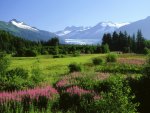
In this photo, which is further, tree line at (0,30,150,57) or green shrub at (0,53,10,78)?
tree line at (0,30,150,57)

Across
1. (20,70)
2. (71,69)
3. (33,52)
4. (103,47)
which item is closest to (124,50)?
(103,47)

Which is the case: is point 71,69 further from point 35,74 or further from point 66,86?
point 66,86

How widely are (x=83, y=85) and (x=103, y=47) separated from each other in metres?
103

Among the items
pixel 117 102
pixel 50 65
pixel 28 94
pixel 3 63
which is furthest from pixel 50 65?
pixel 117 102

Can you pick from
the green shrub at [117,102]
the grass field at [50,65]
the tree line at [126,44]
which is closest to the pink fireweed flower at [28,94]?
the green shrub at [117,102]

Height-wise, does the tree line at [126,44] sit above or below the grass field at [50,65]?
above

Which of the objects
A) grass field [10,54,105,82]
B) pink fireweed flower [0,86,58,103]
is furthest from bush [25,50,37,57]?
pink fireweed flower [0,86,58,103]

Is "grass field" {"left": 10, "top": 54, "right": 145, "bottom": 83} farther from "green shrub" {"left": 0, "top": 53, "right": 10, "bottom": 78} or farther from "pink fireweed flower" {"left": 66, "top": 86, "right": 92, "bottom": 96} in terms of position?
"pink fireweed flower" {"left": 66, "top": 86, "right": 92, "bottom": 96}

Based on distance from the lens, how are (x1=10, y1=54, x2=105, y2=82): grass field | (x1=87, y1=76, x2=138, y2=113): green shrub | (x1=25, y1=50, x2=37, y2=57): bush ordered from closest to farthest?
1. (x1=87, y1=76, x2=138, y2=113): green shrub
2. (x1=10, y1=54, x2=105, y2=82): grass field
3. (x1=25, y1=50, x2=37, y2=57): bush

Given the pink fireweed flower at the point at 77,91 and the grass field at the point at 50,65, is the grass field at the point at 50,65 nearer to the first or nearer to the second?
the grass field at the point at 50,65

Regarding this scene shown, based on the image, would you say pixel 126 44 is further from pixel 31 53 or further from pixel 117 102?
pixel 117 102

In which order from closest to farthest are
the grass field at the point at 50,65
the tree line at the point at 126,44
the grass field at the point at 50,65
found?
the grass field at the point at 50,65 < the grass field at the point at 50,65 < the tree line at the point at 126,44

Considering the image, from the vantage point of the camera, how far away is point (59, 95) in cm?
1920

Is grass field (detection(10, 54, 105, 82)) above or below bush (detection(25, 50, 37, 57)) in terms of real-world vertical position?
below
